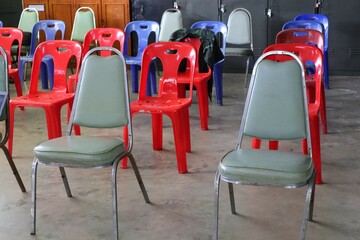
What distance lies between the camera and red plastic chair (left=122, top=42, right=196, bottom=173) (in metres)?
3.71

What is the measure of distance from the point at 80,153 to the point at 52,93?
1.58 metres

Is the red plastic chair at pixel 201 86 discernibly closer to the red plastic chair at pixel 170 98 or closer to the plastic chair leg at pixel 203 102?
the plastic chair leg at pixel 203 102

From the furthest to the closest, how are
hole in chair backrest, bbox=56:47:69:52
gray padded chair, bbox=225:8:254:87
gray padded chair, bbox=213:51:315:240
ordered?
gray padded chair, bbox=225:8:254:87 → hole in chair backrest, bbox=56:47:69:52 → gray padded chair, bbox=213:51:315:240

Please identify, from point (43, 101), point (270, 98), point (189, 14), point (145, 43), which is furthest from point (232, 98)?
point (270, 98)

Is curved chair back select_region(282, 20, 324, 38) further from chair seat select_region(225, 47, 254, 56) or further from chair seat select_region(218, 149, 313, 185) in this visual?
chair seat select_region(218, 149, 313, 185)

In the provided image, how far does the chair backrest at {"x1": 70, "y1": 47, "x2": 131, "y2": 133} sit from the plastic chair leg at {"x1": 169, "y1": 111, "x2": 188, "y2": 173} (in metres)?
0.64

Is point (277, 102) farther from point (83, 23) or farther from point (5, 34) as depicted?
point (83, 23)

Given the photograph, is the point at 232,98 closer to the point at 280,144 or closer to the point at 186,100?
the point at 280,144

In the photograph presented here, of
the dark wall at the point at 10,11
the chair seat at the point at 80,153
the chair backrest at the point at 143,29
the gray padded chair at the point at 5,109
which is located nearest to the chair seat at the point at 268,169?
the chair seat at the point at 80,153

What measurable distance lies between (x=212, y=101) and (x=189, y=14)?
2.21 meters

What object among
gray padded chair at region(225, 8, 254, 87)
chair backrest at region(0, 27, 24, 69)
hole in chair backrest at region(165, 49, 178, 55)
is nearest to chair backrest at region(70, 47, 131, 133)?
hole in chair backrest at region(165, 49, 178, 55)

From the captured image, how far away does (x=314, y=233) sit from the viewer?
9.46 feet

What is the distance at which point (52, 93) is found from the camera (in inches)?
166

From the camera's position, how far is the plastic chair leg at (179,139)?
3693 millimetres
